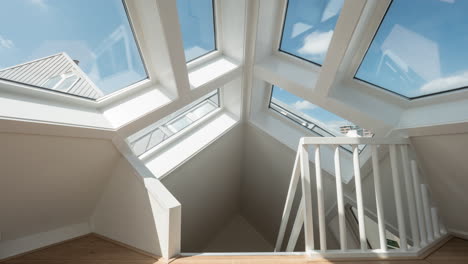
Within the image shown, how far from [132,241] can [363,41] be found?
8.31ft

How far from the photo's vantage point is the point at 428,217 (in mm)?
1823

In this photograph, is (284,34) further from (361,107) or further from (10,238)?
(10,238)

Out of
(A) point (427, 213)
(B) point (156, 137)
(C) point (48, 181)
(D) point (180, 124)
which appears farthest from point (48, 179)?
(A) point (427, 213)

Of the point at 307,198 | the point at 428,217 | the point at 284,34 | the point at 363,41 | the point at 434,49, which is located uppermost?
the point at 284,34

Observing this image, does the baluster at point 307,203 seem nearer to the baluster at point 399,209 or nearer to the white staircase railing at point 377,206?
the white staircase railing at point 377,206

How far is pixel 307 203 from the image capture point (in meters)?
1.70

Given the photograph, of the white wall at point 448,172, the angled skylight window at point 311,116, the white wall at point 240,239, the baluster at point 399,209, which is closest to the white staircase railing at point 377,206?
the baluster at point 399,209

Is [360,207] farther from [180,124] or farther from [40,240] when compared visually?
[40,240]

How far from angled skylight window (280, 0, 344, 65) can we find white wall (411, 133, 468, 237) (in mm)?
1129

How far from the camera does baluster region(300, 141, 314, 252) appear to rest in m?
1.64

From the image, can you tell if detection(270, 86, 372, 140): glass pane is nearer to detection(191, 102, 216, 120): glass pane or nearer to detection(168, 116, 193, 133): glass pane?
detection(191, 102, 216, 120): glass pane

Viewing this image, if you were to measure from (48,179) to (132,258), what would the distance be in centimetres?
82

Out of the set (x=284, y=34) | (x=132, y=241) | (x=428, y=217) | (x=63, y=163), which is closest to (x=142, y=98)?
(x=63, y=163)

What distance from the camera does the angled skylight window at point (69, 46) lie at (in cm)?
131
